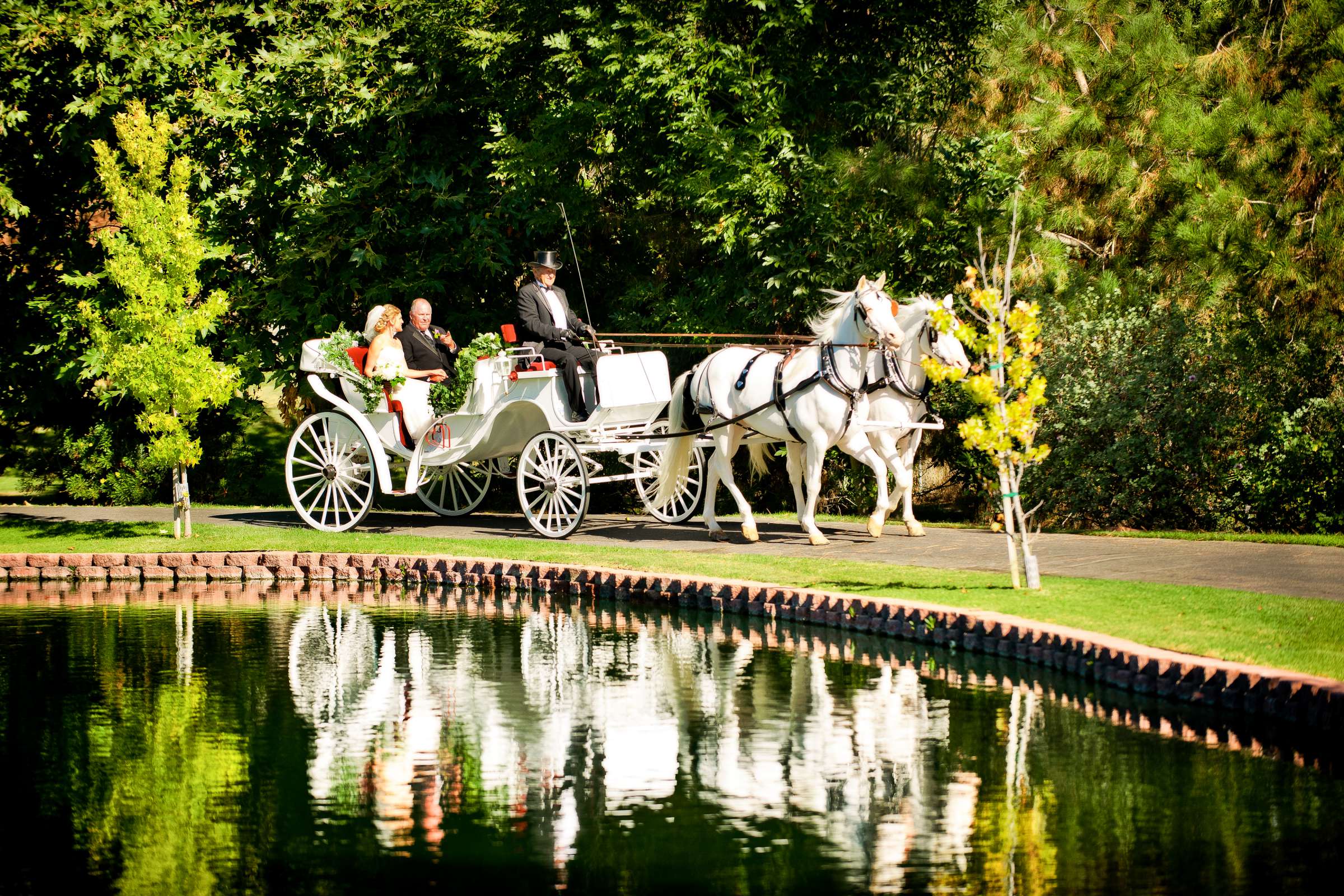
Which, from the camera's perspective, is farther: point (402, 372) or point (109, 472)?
point (109, 472)

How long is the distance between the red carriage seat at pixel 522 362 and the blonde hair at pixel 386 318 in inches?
52.9

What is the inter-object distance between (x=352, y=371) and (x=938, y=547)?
6.38 metres

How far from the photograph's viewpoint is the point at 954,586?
1147cm

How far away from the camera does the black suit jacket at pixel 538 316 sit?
1502 centimetres

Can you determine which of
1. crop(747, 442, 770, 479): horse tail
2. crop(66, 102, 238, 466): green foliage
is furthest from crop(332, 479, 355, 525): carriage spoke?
crop(747, 442, 770, 479): horse tail

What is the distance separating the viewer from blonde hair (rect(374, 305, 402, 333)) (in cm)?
1619

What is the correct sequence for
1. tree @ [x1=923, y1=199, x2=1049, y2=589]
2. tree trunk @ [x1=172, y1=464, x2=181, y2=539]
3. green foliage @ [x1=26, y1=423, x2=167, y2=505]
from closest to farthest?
tree @ [x1=923, y1=199, x2=1049, y2=589] → tree trunk @ [x1=172, y1=464, x2=181, y2=539] → green foliage @ [x1=26, y1=423, x2=167, y2=505]

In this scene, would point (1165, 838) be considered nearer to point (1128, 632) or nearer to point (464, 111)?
point (1128, 632)

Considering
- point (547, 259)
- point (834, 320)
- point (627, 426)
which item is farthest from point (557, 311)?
point (834, 320)

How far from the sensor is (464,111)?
20.0 m

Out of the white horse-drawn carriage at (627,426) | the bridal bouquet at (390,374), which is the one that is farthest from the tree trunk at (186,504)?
the bridal bouquet at (390,374)

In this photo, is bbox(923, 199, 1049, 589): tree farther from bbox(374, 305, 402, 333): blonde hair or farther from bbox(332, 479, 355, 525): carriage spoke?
bbox(332, 479, 355, 525): carriage spoke

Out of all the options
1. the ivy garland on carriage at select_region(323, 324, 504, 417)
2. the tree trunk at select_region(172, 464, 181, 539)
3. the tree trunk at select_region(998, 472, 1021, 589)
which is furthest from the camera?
the tree trunk at select_region(172, 464, 181, 539)

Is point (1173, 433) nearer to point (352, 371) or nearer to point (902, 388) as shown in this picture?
point (902, 388)
